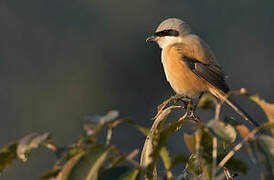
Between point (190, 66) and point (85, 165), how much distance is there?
282 cm

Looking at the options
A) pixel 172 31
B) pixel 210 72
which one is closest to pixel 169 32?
pixel 172 31

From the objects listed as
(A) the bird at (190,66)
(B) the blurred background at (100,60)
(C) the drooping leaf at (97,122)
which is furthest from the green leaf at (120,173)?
(B) the blurred background at (100,60)

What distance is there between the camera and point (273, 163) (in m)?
1.13

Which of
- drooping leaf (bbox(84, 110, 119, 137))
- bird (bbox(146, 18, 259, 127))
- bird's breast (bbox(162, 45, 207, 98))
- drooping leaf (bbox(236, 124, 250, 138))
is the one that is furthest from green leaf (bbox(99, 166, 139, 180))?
bird's breast (bbox(162, 45, 207, 98))

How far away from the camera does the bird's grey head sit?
4.10m

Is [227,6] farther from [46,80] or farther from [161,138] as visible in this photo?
[161,138]

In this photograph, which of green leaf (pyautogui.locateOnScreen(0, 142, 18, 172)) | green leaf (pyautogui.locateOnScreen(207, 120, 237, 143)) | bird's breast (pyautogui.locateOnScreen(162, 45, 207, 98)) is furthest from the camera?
bird's breast (pyautogui.locateOnScreen(162, 45, 207, 98))

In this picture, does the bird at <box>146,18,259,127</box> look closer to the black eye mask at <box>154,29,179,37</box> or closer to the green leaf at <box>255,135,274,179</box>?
the black eye mask at <box>154,29,179,37</box>

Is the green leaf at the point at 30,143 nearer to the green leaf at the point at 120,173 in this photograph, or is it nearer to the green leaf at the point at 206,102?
the green leaf at the point at 120,173

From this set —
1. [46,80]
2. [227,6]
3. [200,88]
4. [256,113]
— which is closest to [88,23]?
[46,80]

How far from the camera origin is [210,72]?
3768 millimetres

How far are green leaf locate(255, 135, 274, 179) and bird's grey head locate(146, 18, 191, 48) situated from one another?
302cm

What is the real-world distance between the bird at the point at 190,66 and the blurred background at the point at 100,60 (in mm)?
6958

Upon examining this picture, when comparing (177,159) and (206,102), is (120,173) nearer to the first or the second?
(177,159)
